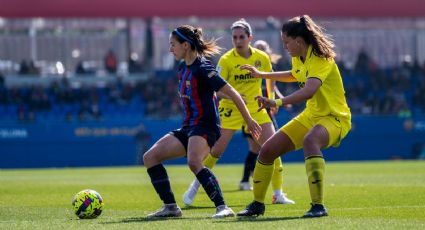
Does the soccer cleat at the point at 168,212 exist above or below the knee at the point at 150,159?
below

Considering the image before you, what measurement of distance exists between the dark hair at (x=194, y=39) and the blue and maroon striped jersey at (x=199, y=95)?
13cm

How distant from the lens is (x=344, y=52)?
3950 centimetres

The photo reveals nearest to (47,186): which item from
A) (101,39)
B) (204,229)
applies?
(204,229)

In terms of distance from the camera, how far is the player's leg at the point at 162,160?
9.66 m

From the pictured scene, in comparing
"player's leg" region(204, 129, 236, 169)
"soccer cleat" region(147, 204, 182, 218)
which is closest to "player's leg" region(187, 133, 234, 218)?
"soccer cleat" region(147, 204, 182, 218)

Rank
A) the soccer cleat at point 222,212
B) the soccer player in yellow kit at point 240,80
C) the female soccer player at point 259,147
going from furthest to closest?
the soccer player in yellow kit at point 240,80, the female soccer player at point 259,147, the soccer cleat at point 222,212

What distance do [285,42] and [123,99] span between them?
26294 millimetres

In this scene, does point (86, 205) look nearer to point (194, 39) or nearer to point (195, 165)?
point (195, 165)

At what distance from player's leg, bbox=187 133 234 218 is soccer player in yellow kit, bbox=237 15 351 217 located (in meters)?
0.33

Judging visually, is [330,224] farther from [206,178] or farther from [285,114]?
[285,114]

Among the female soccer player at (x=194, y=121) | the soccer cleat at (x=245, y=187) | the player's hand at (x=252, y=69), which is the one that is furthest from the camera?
the soccer cleat at (x=245, y=187)

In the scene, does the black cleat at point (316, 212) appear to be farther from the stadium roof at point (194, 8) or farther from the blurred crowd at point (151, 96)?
the stadium roof at point (194, 8)

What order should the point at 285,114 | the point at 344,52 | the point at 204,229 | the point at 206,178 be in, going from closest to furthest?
the point at 204,229 < the point at 206,178 < the point at 285,114 < the point at 344,52

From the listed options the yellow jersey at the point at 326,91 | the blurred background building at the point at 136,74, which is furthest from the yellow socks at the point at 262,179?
the blurred background building at the point at 136,74
